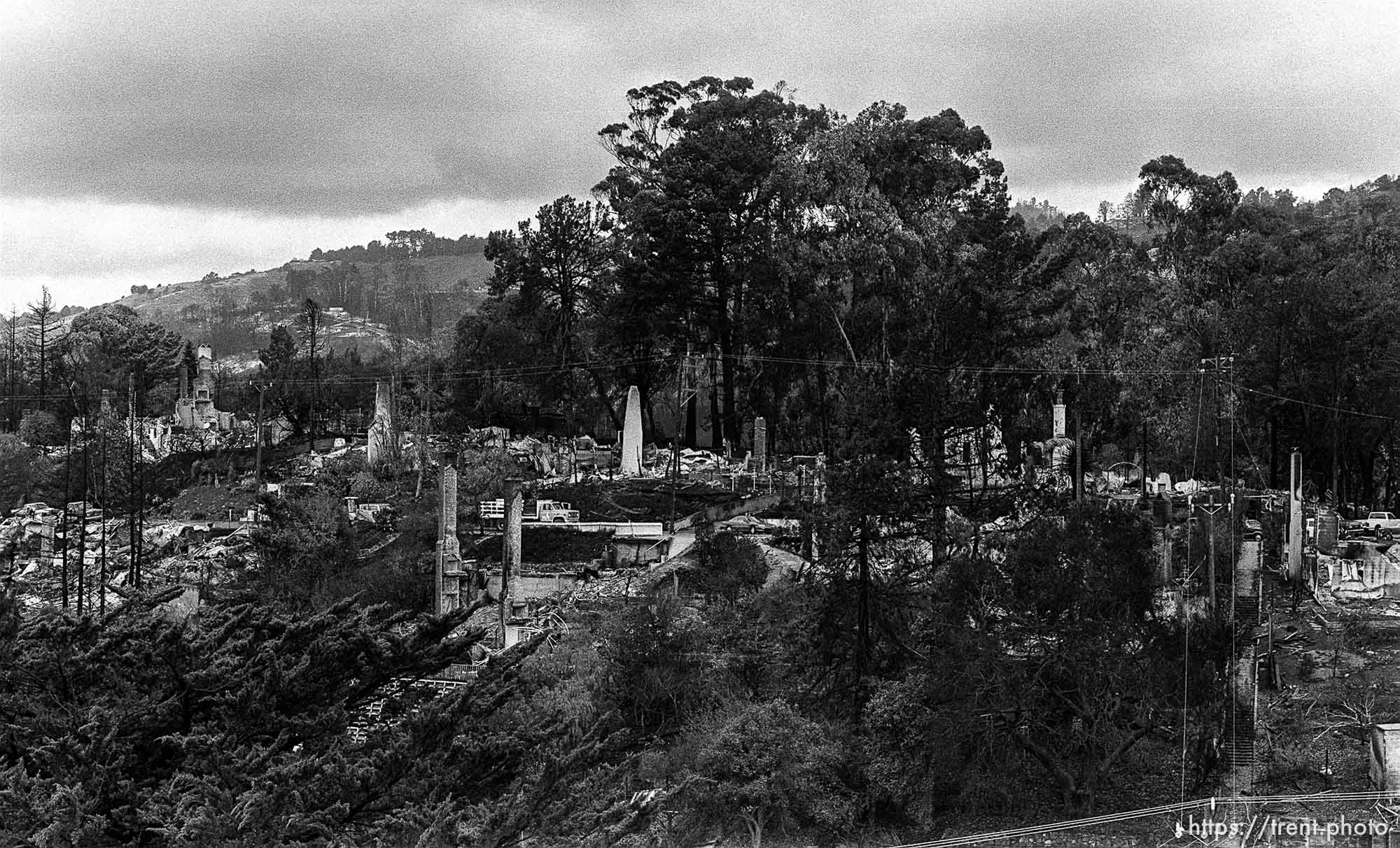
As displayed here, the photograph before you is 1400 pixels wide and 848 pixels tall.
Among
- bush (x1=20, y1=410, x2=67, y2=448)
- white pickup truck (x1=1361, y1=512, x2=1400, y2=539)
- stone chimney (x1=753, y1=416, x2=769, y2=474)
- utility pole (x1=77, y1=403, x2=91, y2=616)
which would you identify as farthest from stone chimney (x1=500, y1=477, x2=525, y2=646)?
bush (x1=20, y1=410, x2=67, y2=448)

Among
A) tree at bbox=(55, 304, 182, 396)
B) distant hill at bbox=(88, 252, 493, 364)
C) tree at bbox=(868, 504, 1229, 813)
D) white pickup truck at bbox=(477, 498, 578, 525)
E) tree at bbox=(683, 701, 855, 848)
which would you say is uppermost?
distant hill at bbox=(88, 252, 493, 364)

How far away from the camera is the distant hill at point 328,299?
398ft

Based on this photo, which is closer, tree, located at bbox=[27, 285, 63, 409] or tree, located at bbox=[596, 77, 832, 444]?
tree, located at bbox=[596, 77, 832, 444]

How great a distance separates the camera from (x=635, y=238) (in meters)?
39.4

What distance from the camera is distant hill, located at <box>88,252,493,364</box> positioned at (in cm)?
12125

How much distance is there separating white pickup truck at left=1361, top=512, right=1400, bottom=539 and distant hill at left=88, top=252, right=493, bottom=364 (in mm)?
82508

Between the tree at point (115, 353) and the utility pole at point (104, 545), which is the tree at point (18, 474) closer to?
the utility pole at point (104, 545)

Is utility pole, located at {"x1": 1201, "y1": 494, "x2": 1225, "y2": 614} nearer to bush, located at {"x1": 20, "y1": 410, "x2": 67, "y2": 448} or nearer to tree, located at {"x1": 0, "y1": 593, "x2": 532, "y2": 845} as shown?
tree, located at {"x1": 0, "y1": 593, "x2": 532, "y2": 845}

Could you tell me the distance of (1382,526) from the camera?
91.3 ft

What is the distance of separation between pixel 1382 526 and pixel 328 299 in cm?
12741

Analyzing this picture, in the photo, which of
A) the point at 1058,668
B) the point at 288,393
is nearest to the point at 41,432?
the point at 288,393

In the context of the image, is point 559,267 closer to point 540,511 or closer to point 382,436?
point 382,436

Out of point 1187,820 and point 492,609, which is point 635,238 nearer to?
point 492,609

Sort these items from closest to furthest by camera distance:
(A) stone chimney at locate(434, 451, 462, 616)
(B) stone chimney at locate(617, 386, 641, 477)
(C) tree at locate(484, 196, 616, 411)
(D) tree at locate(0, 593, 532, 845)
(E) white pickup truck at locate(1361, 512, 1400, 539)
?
(D) tree at locate(0, 593, 532, 845), (A) stone chimney at locate(434, 451, 462, 616), (E) white pickup truck at locate(1361, 512, 1400, 539), (B) stone chimney at locate(617, 386, 641, 477), (C) tree at locate(484, 196, 616, 411)
